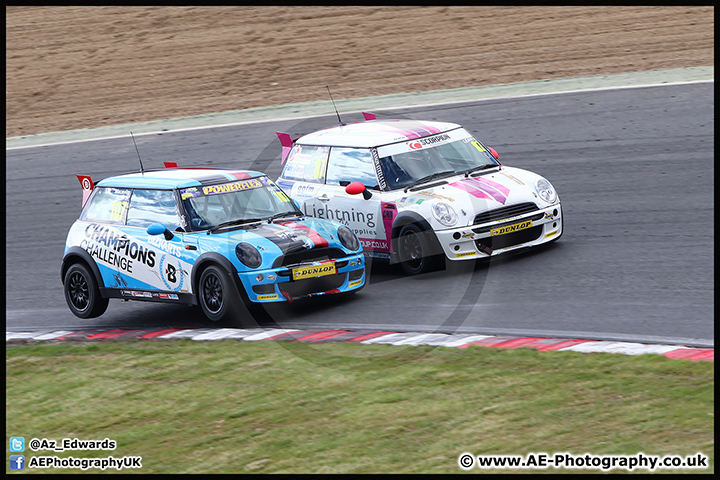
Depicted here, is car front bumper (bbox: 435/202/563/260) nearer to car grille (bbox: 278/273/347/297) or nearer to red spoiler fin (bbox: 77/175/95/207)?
car grille (bbox: 278/273/347/297)

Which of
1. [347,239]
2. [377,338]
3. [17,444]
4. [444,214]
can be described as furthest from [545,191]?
[17,444]

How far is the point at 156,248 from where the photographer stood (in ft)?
33.8

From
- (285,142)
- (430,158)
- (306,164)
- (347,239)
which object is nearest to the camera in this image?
(347,239)

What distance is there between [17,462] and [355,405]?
2454 millimetres

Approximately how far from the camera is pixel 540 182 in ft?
38.8

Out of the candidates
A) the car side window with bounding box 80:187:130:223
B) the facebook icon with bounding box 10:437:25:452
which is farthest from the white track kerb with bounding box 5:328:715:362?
the facebook icon with bounding box 10:437:25:452

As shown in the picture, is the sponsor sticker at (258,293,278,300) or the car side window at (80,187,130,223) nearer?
the sponsor sticker at (258,293,278,300)

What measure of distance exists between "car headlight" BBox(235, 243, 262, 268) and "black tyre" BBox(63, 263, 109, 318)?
2.01 m

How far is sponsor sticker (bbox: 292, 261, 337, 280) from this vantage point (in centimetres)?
995

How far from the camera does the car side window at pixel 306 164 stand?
487 inches

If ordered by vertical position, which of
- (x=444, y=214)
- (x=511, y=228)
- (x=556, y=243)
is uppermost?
(x=444, y=214)

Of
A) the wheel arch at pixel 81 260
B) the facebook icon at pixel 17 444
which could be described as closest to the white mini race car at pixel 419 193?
the wheel arch at pixel 81 260

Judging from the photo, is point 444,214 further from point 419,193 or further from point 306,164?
point 306,164
